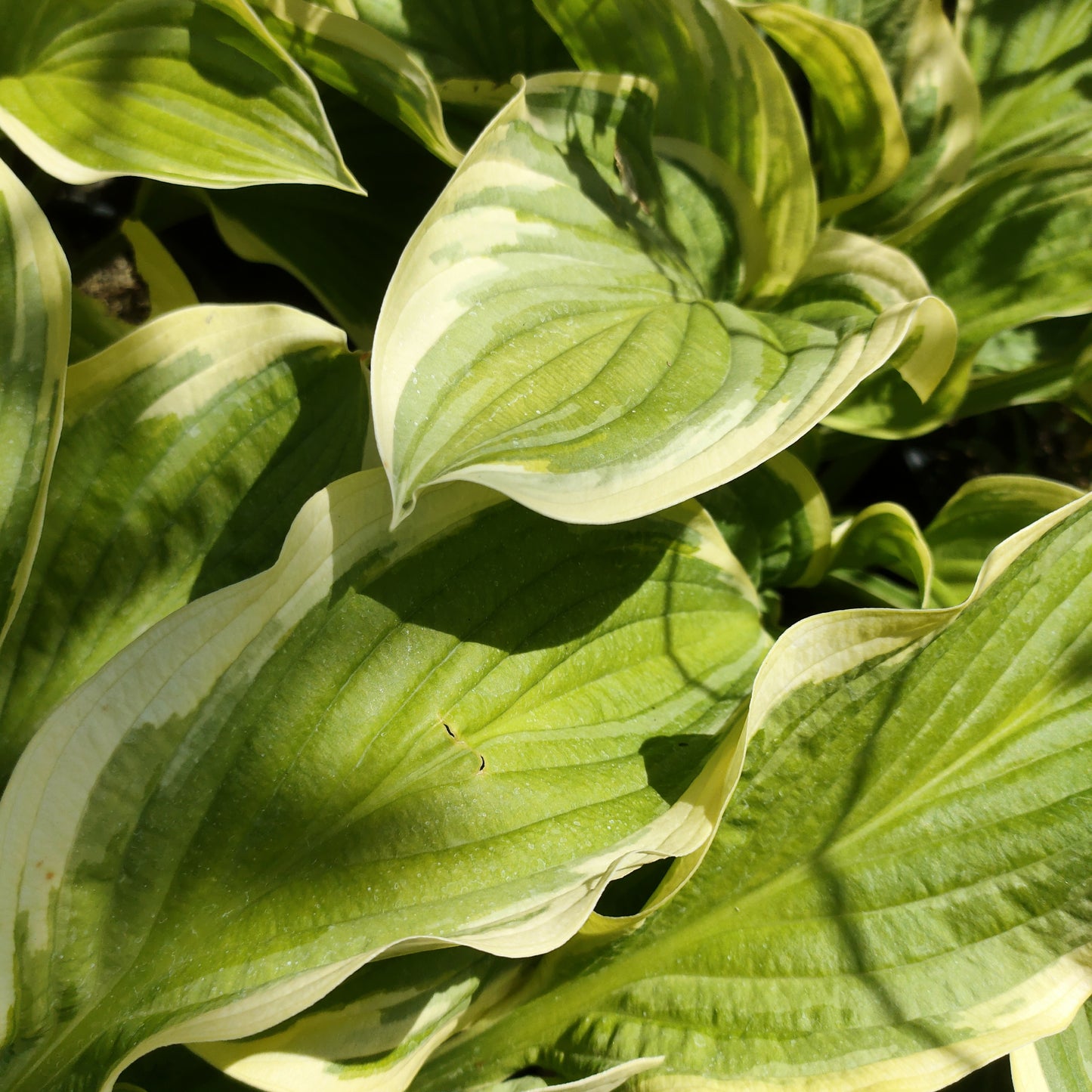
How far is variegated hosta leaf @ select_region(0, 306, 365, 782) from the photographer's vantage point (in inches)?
24.7

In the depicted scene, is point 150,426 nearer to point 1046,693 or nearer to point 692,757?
point 692,757

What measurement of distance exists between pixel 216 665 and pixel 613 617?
0.27 meters

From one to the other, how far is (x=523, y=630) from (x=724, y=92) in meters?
0.44

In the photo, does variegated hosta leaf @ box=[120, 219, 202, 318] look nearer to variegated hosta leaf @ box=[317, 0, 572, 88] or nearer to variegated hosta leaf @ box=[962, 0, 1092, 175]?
variegated hosta leaf @ box=[317, 0, 572, 88]

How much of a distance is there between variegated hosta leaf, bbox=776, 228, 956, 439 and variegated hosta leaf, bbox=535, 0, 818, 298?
4 cm

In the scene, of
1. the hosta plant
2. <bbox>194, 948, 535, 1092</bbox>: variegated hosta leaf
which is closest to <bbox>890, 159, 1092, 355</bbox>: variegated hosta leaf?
the hosta plant

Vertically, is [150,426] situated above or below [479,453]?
below

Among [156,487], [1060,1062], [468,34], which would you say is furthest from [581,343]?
[1060,1062]

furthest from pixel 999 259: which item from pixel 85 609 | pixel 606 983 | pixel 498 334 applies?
pixel 85 609

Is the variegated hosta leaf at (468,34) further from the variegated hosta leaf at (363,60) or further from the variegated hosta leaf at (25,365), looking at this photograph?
the variegated hosta leaf at (25,365)

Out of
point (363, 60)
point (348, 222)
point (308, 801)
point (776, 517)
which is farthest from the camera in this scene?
point (348, 222)

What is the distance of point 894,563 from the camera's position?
2.79 feet

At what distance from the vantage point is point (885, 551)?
812 millimetres

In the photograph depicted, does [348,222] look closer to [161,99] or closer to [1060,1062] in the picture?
[161,99]
